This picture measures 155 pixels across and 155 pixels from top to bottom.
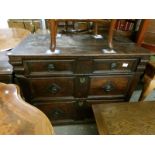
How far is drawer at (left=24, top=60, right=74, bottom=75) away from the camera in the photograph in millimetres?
1008

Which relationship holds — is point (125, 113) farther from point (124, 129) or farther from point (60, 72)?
point (60, 72)

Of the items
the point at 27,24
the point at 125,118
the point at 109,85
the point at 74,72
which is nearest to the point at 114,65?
the point at 109,85

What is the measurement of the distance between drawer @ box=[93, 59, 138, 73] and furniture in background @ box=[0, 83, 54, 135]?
0.58 m

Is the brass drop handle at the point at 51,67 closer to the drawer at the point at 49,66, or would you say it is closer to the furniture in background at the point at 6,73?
the drawer at the point at 49,66

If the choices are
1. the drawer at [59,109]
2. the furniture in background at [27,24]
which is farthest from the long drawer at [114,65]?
the furniture in background at [27,24]

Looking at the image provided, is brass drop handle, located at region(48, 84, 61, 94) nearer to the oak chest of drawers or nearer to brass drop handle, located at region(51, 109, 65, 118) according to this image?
the oak chest of drawers

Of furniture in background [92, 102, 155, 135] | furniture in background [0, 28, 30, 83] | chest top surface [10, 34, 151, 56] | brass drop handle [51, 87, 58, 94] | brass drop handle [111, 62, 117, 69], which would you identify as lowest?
furniture in background [92, 102, 155, 135]

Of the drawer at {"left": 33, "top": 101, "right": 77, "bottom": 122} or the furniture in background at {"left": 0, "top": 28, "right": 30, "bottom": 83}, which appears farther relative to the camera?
the drawer at {"left": 33, "top": 101, "right": 77, "bottom": 122}

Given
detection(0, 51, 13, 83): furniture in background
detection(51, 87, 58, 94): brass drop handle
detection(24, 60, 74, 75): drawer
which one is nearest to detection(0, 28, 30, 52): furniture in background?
detection(0, 51, 13, 83): furniture in background

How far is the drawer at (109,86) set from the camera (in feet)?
3.81

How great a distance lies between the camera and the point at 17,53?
3.16ft

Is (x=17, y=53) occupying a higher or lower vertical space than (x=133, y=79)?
higher
